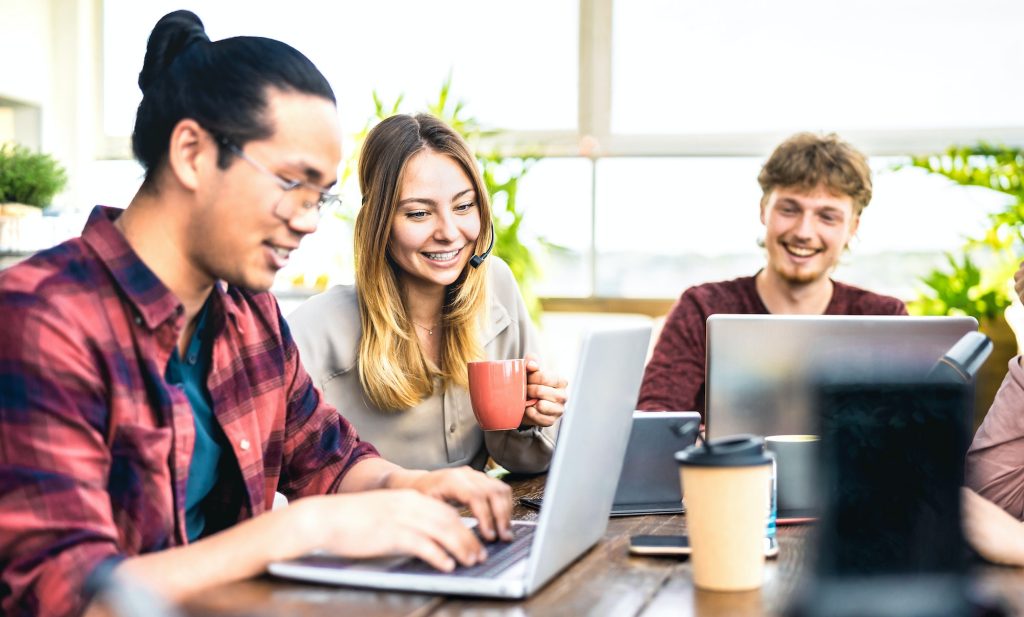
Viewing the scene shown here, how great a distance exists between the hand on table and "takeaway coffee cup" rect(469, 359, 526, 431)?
0.12 meters

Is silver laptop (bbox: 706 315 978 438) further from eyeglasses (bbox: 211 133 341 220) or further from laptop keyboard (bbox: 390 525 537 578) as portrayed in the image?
eyeglasses (bbox: 211 133 341 220)

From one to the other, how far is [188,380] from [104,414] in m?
0.24

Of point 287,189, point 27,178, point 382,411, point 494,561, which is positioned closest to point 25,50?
point 27,178

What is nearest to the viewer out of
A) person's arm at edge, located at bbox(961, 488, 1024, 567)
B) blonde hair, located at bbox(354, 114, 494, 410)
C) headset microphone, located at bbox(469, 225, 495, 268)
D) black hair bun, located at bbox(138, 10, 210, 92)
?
person's arm at edge, located at bbox(961, 488, 1024, 567)

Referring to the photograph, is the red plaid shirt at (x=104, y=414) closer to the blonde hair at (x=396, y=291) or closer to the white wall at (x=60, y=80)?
the blonde hair at (x=396, y=291)

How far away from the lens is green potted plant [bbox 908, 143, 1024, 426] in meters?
4.00

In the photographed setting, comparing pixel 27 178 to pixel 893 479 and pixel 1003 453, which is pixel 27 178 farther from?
pixel 893 479

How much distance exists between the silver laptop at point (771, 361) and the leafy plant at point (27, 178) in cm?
359

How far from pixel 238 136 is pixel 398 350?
920 mm

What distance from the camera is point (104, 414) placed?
118 cm

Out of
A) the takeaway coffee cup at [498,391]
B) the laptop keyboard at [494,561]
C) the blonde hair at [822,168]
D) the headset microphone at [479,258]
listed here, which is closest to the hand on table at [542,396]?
the takeaway coffee cup at [498,391]

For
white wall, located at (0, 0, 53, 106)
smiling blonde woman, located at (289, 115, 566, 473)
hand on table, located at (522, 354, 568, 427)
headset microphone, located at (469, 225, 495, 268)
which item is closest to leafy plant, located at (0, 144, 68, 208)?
white wall, located at (0, 0, 53, 106)

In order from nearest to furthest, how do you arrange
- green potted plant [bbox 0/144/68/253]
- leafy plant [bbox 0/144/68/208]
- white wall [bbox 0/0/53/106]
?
green potted plant [bbox 0/144/68/253]
leafy plant [bbox 0/144/68/208]
white wall [bbox 0/0/53/106]

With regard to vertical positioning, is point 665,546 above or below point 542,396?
below
